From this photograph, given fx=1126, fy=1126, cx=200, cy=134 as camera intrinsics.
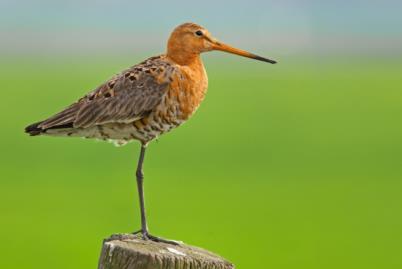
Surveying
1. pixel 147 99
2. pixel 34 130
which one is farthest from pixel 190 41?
pixel 34 130

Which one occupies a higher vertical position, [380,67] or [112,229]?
[380,67]

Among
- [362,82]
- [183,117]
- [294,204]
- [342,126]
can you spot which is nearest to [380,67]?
[362,82]

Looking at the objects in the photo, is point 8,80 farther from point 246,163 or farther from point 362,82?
point 246,163

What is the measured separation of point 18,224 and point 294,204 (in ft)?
24.0

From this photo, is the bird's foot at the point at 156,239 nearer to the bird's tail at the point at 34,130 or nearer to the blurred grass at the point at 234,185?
the bird's tail at the point at 34,130

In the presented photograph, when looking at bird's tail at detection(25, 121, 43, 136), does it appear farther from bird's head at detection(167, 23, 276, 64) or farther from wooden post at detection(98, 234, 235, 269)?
wooden post at detection(98, 234, 235, 269)

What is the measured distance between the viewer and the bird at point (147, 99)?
9.95 m

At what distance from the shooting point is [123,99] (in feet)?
33.0

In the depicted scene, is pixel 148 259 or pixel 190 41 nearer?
pixel 148 259

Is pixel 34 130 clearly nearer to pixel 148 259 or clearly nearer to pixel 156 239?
pixel 156 239

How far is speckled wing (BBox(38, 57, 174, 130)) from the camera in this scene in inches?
390

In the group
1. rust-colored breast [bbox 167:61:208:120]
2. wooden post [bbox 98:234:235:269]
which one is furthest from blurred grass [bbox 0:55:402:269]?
wooden post [bbox 98:234:235:269]

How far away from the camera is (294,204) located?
28.8 meters

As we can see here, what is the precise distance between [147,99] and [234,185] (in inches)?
863
